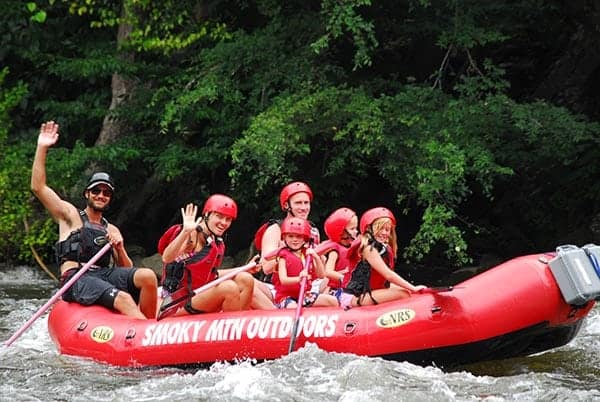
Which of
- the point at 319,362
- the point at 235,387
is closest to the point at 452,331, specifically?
the point at 319,362

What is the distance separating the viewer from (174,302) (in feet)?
25.6

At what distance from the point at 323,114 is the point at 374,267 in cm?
476

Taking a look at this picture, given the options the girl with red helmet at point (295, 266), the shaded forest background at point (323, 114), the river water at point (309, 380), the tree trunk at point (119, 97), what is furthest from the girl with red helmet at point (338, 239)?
the tree trunk at point (119, 97)

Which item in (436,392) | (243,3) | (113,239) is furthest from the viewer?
(243,3)

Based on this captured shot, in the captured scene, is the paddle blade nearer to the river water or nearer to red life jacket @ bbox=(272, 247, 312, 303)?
the river water

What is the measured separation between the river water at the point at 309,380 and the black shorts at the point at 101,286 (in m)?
0.47

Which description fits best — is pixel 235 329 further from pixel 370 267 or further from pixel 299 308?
pixel 370 267

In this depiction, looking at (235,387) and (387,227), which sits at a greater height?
(387,227)

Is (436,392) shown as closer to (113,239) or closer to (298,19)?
(113,239)

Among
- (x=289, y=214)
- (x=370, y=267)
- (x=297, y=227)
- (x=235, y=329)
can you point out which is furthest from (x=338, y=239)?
(x=235, y=329)

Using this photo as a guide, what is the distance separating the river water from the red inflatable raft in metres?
0.12

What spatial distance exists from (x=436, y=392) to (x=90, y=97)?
1014cm

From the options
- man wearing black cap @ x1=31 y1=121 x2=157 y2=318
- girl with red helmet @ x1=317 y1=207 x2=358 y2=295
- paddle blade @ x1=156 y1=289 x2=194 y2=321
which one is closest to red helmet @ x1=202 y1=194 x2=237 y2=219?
paddle blade @ x1=156 y1=289 x2=194 y2=321

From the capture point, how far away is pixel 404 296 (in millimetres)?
7434
